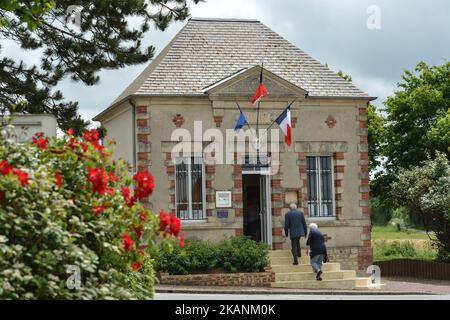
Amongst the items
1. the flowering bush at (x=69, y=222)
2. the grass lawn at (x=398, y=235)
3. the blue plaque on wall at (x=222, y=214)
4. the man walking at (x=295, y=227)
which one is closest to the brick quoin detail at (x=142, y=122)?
the blue plaque on wall at (x=222, y=214)

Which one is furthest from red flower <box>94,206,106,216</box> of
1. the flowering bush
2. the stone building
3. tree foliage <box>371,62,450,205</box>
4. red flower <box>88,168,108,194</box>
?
tree foliage <box>371,62,450,205</box>

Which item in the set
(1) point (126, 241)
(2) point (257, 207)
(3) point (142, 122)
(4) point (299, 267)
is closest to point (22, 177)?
(1) point (126, 241)

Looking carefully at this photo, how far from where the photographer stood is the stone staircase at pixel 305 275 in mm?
23062

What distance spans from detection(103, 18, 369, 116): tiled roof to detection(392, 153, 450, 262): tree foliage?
404cm

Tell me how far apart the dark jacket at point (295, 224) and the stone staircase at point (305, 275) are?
2.63 ft

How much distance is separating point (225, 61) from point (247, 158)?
336 centimetres

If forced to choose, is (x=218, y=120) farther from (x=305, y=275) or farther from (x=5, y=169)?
(x=5, y=169)

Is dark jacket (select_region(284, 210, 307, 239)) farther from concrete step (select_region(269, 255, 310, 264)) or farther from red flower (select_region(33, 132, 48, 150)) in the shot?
red flower (select_region(33, 132, 48, 150))

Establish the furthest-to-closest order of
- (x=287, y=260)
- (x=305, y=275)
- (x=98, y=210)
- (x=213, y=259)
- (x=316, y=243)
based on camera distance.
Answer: (x=287, y=260) < (x=305, y=275) < (x=316, y=243) < (x=213, y=259) < (x=98, y=210)

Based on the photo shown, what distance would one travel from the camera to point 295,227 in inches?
939

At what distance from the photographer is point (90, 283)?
7.78 metres

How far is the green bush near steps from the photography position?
22312 millimetres
